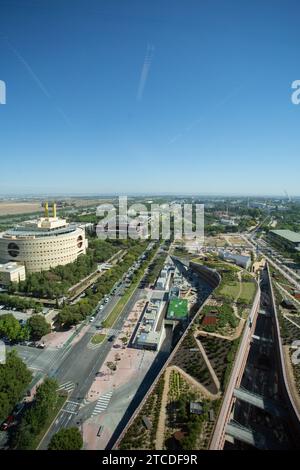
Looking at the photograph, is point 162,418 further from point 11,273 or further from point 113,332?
point 11,273

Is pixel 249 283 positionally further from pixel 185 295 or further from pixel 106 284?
pixel 106 284

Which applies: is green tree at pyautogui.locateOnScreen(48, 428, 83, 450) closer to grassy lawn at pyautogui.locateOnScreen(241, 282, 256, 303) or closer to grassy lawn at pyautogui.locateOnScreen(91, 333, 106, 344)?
grassy lawn at pyautogui.locateOnScreen(91, 333, 106, 344)

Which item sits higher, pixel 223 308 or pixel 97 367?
pixel 223 308

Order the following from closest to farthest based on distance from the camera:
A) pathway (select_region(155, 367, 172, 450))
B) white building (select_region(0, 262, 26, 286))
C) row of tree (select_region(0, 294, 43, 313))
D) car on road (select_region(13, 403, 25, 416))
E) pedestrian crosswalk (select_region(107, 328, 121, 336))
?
pathway (select_region(155, 367, 172, 450)) → car on road (select_region(13, 403, 25, 416)) → pedestrian crosswalk (select_region(107, 328, 121, 336)) → row of tree (select_region(0, 294, 43, 313)) → white building (select_region(0, 262, 26, 286))

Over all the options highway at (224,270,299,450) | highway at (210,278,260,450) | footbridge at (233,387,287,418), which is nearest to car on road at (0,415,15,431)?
highway at (210,278,260,450)

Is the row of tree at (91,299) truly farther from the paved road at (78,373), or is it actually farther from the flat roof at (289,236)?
the flat roof at (289,236)

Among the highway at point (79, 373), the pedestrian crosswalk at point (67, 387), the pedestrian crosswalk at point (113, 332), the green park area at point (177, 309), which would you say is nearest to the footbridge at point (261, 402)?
the highway at point (79, 373)

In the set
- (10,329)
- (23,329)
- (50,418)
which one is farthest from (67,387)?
(10,329)
